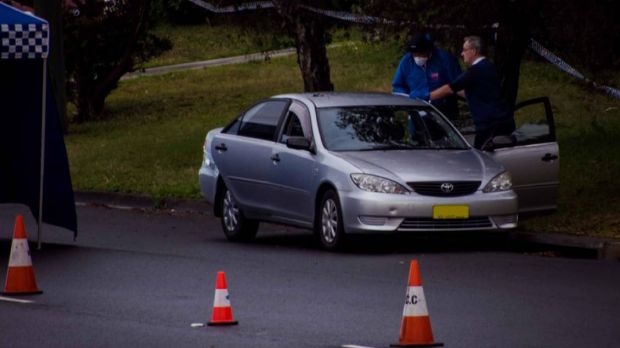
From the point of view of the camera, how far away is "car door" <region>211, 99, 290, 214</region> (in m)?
17.0

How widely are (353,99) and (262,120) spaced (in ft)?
3.55

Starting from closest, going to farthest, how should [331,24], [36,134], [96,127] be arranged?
1. [36,134]
2. [331,24]
3. [96,127]

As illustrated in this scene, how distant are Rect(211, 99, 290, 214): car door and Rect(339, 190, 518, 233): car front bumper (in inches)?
66.4

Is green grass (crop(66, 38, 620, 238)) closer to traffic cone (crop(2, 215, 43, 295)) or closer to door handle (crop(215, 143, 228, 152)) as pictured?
door handle (crop(215, 143, 228, 152))

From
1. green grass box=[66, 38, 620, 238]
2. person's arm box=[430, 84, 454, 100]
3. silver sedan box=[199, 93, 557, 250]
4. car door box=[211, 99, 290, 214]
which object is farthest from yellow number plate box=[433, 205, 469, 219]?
person's arm box=[430, 84, 454, 100]

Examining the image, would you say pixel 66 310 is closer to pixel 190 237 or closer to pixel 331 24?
pixel 190 237

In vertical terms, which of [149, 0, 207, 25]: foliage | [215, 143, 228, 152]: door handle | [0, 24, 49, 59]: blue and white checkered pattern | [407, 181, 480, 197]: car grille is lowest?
[149, 0, 207, 25]: foliage

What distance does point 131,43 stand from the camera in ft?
114

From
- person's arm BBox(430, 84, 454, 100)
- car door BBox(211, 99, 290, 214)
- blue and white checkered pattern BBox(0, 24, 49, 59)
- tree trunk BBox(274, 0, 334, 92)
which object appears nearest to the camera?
blue and white checkered pattern BBox(0, 24, 49, 59)

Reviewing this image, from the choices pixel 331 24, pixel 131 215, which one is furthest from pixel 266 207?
pixel 331 24

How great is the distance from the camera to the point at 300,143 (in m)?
16.2

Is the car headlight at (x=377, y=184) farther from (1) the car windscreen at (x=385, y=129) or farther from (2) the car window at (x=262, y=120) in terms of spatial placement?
(2) the car window at (x=262, y=120)

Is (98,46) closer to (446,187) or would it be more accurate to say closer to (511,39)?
(511,39)

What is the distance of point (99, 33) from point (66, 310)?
2311 cm
